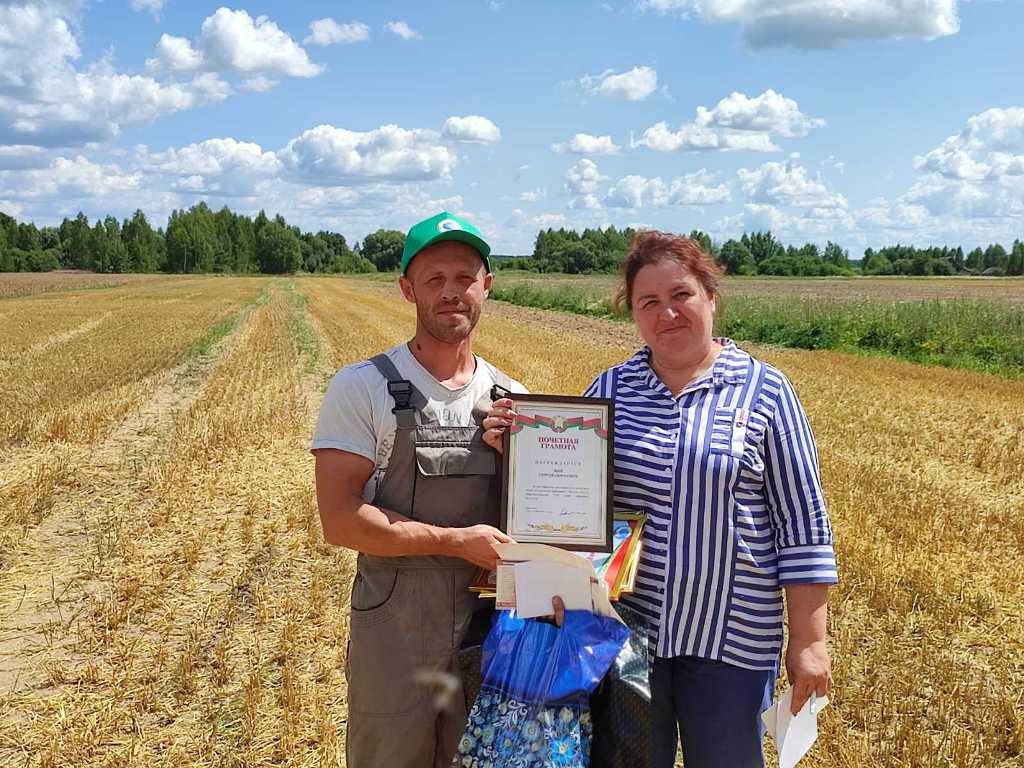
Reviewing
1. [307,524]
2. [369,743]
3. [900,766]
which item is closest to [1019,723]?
[900,766]

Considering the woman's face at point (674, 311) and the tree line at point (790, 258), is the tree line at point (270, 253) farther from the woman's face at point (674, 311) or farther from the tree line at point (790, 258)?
the woman's face at point (674, 311)

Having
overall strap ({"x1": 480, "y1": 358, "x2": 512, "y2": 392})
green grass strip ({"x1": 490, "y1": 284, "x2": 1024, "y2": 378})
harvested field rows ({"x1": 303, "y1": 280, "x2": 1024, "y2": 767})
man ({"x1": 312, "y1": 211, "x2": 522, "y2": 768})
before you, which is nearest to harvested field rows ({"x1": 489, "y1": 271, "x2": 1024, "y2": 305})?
green grass strip ({"x1": 490, "y1": 284, "x2": 1024, "y2": 378})

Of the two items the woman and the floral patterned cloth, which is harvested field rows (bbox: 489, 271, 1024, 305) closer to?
the woman

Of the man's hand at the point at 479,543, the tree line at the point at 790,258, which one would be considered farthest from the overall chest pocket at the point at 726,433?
the tree line at the point at 790,258

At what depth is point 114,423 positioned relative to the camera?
1135 cm

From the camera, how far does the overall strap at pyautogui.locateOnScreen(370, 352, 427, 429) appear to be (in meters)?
2.42

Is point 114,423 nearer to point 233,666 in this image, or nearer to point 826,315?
point 233,666

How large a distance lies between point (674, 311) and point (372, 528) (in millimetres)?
1052

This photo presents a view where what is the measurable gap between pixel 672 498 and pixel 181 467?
7.51 m

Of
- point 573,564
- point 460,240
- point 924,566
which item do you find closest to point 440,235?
point 460,240

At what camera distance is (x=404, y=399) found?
7.96ft

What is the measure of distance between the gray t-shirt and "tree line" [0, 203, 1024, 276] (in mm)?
95499

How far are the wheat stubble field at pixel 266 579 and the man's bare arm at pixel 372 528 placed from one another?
1885 millimetres

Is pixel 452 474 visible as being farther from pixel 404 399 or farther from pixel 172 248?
pixel 172 248
